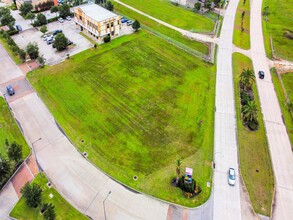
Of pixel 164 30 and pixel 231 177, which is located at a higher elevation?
pixel 164 30

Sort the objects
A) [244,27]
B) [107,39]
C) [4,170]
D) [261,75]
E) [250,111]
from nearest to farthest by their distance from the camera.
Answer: [4,170] < [250,111] < [261,75] < [107,39] < [244,27]

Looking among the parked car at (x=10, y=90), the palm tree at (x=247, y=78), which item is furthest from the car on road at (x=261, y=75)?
the parked car at (x=10, y=90)

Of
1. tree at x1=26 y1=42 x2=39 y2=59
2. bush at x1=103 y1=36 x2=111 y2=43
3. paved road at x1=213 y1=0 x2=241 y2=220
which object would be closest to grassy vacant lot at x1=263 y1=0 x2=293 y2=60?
paved road at x1=213 y1=0 x2=241 y2=220

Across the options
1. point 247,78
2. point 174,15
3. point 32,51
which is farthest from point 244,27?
point 32,51

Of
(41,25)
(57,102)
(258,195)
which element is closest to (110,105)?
(57,102)

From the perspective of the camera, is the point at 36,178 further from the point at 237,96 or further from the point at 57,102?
the point at 237,96

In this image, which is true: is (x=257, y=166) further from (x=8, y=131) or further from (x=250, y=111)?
(x=8, y=131)

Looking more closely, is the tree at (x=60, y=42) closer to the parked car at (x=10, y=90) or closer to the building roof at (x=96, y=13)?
the building roof at (x=96, y=13)

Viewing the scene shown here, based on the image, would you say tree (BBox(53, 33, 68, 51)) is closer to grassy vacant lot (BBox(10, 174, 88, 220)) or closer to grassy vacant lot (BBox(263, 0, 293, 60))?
grassy vacant lot (BBox(10, 174, 88, 220))
